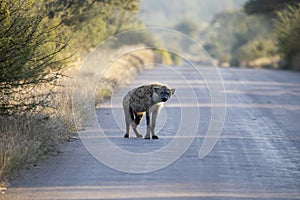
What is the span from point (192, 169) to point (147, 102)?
8.34 feet

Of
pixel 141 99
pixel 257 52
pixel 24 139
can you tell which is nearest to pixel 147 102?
pixel 141 99

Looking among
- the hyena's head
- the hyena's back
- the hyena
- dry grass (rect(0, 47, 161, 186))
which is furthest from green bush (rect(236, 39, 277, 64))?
the hyena's head

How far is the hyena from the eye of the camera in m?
12.1

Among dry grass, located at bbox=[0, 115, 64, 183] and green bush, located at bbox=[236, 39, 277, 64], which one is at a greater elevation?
green bush, located at bbox=[236, 39, 277, 64]

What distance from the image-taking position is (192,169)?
10062 mm

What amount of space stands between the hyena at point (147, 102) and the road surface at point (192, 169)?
1.10 ft

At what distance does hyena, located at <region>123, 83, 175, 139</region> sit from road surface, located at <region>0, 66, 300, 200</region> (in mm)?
336

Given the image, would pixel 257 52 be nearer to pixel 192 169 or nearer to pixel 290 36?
pixel 290 36

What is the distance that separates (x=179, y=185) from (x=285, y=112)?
912 centimetres

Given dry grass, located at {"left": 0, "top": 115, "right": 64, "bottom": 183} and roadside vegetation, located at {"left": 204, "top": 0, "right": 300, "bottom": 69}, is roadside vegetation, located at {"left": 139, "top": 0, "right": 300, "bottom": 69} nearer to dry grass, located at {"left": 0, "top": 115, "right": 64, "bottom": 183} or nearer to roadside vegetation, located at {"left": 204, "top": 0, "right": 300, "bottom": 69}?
roadside vegetation, located at {"left": 204, "top": 0, "right": 300, "bottom": 69}

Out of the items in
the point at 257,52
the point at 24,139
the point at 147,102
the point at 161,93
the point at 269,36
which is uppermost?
the point at 269,36

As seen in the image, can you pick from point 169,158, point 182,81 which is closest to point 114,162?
point 169,158

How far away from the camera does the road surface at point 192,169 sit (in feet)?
28.1

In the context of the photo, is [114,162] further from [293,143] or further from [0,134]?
[293,143]
